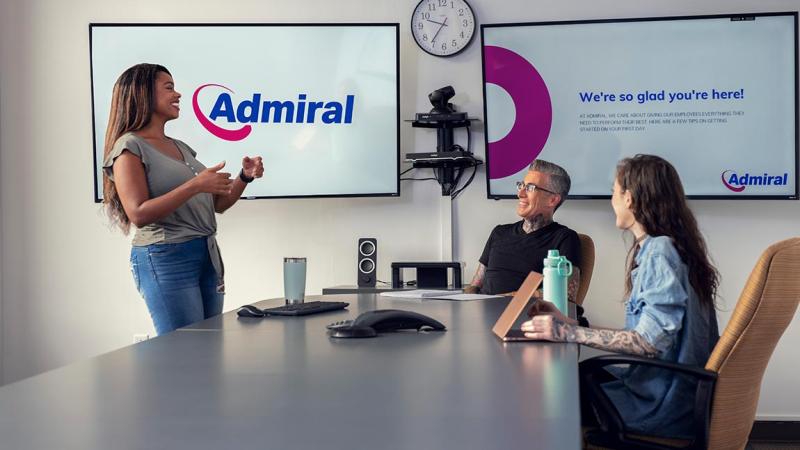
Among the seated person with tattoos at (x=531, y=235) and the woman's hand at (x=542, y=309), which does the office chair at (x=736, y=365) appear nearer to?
the woman's hand at (x=542, y=309)

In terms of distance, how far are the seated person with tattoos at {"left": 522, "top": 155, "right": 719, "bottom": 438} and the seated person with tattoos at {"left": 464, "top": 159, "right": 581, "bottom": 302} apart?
1.47 m

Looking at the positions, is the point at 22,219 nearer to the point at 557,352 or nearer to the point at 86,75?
the point at 86,75

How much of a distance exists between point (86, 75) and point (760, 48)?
3351 mm

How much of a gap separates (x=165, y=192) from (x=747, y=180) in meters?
2.69

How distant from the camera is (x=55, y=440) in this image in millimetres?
1055

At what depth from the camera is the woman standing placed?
274 cm

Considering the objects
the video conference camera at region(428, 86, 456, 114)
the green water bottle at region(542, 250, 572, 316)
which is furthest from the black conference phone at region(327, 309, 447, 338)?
the video conference camera at region(428, 86, 456, 114)

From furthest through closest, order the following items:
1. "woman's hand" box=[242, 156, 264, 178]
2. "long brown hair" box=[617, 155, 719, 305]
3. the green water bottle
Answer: "woman's hand" box=[242, 156, 264, 178]
the green water bottle
"long brown hair" box=[617, 155, 719, 305]

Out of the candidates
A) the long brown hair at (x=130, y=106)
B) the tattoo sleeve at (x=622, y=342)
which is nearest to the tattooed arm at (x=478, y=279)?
the long brown hair at (x=130, y=106)

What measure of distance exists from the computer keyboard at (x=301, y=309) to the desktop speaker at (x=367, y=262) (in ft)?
5.39

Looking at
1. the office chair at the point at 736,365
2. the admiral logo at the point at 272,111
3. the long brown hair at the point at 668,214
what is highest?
the admiral logo at the point at 272,111

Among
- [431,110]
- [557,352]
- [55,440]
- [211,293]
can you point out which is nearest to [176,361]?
[55,440]

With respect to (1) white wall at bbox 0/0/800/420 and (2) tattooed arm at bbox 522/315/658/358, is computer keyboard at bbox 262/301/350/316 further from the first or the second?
(1) white wall at bbox 0/0/800/420

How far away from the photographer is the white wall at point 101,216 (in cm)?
449
